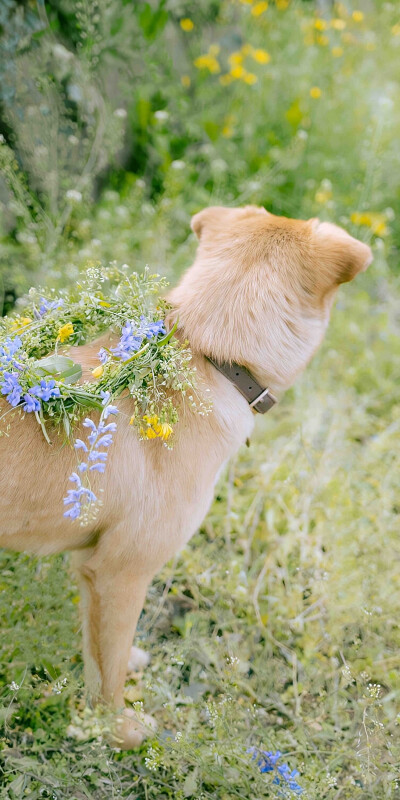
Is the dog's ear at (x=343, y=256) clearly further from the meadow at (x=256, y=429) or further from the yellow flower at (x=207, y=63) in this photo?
the yellow flower at (x=207, y=63)

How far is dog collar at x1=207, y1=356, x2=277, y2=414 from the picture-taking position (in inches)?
74.3

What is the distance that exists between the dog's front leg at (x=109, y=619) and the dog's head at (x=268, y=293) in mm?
763

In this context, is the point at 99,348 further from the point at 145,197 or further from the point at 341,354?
the point at 145,197

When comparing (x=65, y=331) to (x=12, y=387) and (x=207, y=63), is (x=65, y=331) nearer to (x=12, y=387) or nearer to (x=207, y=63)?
(x=12, y=387)

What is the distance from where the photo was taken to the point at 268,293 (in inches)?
72.9

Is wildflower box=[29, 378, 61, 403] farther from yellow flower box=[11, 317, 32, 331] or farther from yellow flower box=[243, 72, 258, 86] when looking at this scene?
yellow flower box=[243, 72, 258, 86]

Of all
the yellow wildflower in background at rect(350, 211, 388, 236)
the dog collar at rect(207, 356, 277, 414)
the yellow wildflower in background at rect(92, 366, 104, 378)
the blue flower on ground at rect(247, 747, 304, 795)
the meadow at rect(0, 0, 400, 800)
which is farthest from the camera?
the yellow wildflower in background at rect(350, 211, 388, 236)

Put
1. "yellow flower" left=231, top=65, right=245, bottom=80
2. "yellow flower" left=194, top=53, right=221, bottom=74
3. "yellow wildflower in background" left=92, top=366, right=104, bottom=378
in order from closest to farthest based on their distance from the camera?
"yellow wildflower in background" left=92, top=366, right=104, bottom=378, "yellow flower" left=231, top=65, right=245, bottom=80, "yellow flower" left=194, top=53, right=221, bottom=74

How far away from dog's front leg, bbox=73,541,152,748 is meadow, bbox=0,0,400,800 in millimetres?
102

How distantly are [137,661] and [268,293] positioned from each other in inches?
64.3

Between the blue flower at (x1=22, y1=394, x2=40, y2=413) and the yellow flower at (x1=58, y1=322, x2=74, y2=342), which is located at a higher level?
the yellow flower at (x1=58, y1=322, x2=74, y2=342)

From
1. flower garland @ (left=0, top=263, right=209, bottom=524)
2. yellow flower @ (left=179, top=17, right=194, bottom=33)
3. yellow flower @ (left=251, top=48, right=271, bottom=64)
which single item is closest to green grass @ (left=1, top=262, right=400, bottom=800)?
flower garland @ (left=0, top=263, right=209, bottom=524)

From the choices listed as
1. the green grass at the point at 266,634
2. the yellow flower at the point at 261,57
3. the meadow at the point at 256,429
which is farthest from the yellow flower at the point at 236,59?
the green grass at the point at 266,634

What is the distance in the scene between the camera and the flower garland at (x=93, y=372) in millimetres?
1589
